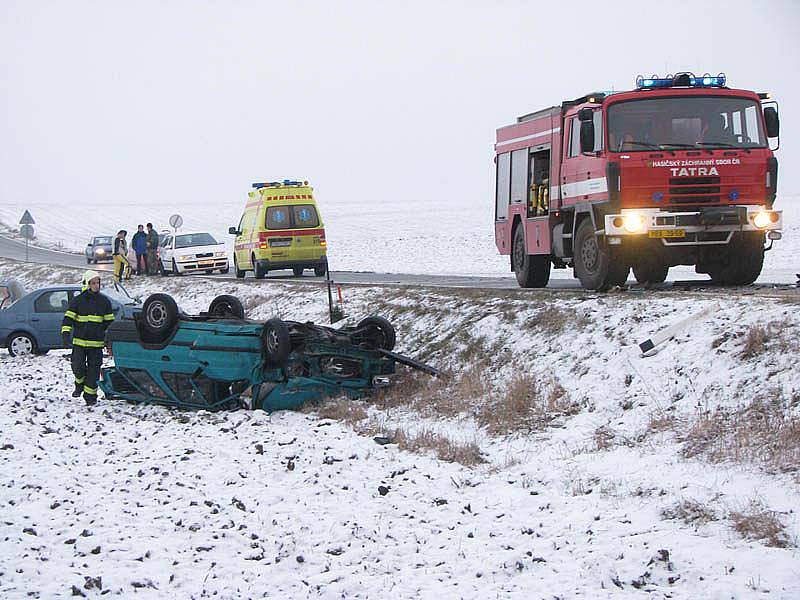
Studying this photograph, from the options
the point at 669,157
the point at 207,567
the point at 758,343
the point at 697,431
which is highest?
the point at 669,157

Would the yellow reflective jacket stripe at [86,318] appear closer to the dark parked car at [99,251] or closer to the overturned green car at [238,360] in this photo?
the overturned green car at [238,360]

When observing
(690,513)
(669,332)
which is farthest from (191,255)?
(690,513)

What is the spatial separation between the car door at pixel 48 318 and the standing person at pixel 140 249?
14237 millimetres

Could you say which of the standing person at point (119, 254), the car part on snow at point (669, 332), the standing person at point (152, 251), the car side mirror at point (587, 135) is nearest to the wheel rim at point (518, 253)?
the car side mirror at point (587, 135)

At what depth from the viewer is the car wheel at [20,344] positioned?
19.8m

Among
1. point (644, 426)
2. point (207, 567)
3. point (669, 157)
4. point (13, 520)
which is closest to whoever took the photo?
point (207, 567)

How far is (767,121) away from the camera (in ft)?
45.2

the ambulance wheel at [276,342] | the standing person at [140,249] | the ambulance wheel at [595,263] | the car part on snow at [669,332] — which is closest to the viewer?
the car part on snow at [669,332]

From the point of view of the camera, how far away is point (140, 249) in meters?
35.1

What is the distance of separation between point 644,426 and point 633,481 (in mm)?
1445

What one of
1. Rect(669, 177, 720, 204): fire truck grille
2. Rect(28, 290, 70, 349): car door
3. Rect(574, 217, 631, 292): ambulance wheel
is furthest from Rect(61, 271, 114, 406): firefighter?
Rect(669, 177, 720, 204): fire truck grille

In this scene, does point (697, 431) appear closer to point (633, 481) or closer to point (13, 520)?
point (633, 481)

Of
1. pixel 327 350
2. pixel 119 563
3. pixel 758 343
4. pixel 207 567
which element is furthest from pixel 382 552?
pixel 327 350

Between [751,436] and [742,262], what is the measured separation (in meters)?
6.47
